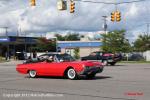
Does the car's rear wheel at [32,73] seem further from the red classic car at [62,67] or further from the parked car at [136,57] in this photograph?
the parked car at [136,57]

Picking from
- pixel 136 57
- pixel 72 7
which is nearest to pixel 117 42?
pixel 136 57

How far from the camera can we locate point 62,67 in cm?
2020

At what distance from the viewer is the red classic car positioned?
19688 mm

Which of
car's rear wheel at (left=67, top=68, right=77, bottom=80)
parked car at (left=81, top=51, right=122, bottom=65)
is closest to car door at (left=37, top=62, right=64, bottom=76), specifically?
car's rear wheel at (left=67, top=68, right=77, bottom=80)

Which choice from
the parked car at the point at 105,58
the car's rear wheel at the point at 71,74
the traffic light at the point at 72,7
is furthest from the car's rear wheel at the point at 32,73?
the parked car at the point at 105,58

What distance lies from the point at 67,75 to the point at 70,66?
2.28 feet

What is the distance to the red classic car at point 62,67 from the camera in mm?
19688

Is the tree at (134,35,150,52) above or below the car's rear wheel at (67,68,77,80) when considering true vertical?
above

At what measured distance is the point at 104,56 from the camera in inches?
1594

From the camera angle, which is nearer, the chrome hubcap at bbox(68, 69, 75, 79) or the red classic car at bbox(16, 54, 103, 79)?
the red classic car at bbox(16, 54, 103, 79)

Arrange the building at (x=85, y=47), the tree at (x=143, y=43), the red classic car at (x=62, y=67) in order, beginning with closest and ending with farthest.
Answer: the red classic car at (x=62, y=67)
the tree at (x=143, y=43)
the building at (x=85, y=47)

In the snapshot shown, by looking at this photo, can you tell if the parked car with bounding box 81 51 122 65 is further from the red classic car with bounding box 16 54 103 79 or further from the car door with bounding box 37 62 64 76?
the car door with bounding box 37 62 64 76

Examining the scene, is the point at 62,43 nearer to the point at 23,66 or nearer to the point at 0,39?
the point at 0,39

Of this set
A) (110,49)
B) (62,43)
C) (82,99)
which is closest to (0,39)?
(62,43)
